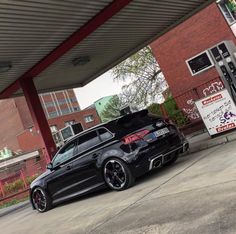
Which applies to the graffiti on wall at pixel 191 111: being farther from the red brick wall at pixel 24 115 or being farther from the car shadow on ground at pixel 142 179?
the red brick wall at pixel 24 115

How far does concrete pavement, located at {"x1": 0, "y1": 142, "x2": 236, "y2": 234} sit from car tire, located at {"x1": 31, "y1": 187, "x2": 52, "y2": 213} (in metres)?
1.31

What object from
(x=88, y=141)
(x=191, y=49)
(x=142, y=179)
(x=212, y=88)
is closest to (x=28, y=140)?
(x=191, y=49)

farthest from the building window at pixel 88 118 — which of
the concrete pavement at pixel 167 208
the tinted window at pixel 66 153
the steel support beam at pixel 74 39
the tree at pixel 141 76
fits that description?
the concrete pavement at pixel 167 208

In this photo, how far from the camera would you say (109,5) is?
35.2ft

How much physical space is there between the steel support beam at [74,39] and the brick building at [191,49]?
7591 mm

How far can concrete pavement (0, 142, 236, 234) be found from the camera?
15.4 ft

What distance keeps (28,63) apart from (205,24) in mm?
10628

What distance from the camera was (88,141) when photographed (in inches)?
384

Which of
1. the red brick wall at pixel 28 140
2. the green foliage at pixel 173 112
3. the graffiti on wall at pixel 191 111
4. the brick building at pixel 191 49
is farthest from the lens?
the red brick wall at pixel 28 140

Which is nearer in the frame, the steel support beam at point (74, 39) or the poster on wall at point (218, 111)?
the steel support beam at point (74, 39)

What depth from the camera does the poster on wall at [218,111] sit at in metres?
11.9

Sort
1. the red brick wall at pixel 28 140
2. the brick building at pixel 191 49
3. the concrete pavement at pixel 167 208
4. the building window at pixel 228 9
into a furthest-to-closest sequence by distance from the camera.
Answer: the red brick wall at pixel 28 140 < the building window at pixel 228 9 < the brick building at pixel 191 49 < the concrete pavement at pixel 167 208

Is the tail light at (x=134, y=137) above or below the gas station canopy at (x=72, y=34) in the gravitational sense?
below

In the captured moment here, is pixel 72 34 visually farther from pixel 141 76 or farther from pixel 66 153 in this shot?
pixel 141 76
